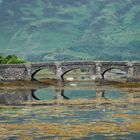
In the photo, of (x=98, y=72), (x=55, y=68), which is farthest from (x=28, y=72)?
(x=98, y=72)

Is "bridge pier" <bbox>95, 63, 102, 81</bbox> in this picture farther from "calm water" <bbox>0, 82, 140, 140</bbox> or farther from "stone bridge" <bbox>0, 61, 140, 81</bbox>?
"calm water" <bbox>0, 82, 140, 140</bbox>

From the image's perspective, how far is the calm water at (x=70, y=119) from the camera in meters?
57.9

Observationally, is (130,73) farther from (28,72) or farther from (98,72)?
(28,72)

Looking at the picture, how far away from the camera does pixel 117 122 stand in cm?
6600

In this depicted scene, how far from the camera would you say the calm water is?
190 feet

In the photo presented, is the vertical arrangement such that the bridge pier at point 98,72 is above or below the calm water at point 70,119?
above

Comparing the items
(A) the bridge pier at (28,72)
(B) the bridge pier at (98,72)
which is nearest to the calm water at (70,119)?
(B) the bridge pier at (98,72)

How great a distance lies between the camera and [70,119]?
229 feet

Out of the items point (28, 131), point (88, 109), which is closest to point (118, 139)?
point (28, 131)

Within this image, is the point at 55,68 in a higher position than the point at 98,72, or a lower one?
higher

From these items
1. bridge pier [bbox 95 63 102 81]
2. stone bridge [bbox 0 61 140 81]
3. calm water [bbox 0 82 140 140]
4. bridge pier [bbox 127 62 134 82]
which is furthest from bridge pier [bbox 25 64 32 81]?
calm water [bbox 0 82 140 140]

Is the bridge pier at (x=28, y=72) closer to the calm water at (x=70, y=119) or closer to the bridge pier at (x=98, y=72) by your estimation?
the bridge pier at (x=98, y=72)

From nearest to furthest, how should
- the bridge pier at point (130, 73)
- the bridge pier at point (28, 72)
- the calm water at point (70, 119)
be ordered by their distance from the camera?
the calm water at point (70, 119), the bridge pier at point (130, 73), the bridge pier at point (28, 72)

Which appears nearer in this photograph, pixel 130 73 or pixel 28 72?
pixel 130 73
